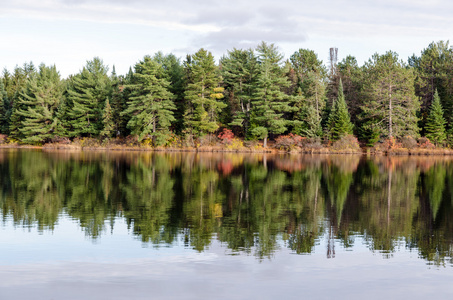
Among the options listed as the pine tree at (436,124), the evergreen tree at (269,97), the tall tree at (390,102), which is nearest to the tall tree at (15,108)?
the evergreen tree at (269,97)

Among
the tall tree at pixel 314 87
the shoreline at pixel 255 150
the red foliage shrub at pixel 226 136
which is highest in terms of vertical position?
the tall tree at pixel 314 87

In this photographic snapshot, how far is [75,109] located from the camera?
232 feet

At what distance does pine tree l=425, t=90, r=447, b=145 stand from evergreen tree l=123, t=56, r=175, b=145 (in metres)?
36.1

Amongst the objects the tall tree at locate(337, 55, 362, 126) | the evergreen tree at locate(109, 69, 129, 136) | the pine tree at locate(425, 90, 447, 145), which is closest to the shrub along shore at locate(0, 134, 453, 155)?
the pine tree at locate(425, 90, 447, 145)

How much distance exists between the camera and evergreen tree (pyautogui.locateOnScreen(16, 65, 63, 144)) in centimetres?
7281

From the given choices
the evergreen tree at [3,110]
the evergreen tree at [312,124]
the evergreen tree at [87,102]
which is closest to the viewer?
the evergreen tree at [312,124]

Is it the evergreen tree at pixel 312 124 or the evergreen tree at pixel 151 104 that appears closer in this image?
the evergreen tree at pixel 312 124

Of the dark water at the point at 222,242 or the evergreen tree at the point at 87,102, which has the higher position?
the evergreen tree at the point at 87,102

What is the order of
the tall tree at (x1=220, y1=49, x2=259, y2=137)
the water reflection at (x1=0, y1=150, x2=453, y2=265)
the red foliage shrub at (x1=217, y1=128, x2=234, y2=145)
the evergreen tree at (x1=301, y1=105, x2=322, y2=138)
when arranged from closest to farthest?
1. the water reflection at (x1=0, y1=150, x2=453, y2=265)
2. the evergreen tree at (x1=301, y1=105, x2=322, y2=138)
3. the red foliage shrub at (x1=217, y1=128, x2=234, y2=145)
4. the tall tree at (x1=220, y1=49, x2=259, y2=137)

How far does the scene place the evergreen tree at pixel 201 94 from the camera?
65375 mm

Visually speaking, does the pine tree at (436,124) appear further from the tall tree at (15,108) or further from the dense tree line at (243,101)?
the tall tree at (15,108)

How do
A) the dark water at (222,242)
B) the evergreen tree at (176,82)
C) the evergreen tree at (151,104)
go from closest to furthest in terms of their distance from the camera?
the dark water at (222,242) < the evergreen tree at (151,104) < the evergreen tree at (176,82)

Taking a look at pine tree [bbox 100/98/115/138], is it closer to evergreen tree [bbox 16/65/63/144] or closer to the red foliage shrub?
Answer: evergreen tree [bbox 16/65/63/144]

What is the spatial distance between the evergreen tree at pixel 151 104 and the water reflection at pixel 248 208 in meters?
34.2
